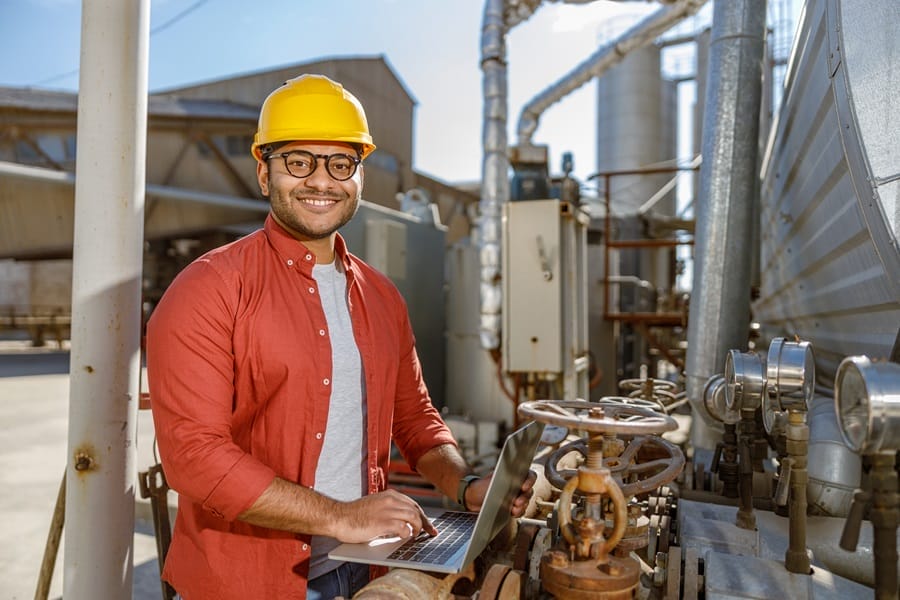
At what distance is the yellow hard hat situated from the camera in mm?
1496

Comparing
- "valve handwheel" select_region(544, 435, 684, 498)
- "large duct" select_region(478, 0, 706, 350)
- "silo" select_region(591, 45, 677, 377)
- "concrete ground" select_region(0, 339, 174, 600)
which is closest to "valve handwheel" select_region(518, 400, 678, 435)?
"valve handwheel" select_region(544, 435, 684, 498)

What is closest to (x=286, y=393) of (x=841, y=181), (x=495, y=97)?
(x=841, y=181)

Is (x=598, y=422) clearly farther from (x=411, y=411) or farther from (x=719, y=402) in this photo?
(x=719, y=402)

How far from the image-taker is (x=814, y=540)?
1.78 metres

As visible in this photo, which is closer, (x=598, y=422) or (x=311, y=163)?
(x=598, y=422)

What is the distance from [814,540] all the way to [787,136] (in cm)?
236

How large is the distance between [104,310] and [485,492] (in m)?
1.21

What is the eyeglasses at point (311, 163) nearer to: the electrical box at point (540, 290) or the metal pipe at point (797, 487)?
the metal pipe at point (797, 487)

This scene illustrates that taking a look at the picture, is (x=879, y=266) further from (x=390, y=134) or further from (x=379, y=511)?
(x=390, y=134)

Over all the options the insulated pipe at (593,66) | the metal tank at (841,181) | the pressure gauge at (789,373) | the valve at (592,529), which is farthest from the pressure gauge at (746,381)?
the insulated pipe at (593,66)

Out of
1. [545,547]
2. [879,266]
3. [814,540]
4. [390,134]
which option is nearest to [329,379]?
[545,547]

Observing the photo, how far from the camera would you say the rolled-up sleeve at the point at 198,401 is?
1.25m

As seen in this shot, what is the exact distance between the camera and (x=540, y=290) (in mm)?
5094

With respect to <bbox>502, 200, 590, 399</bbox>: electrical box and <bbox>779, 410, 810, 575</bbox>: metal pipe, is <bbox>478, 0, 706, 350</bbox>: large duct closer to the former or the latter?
<bbox>502, 200, 590, 399</bbox>: electrical box
